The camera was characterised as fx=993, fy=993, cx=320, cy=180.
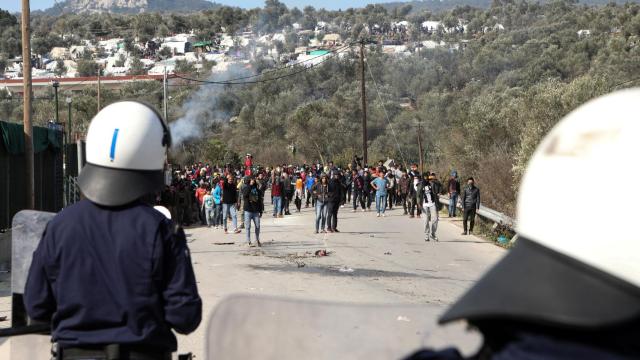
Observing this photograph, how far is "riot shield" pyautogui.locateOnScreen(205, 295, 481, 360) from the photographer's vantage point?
1.96 m

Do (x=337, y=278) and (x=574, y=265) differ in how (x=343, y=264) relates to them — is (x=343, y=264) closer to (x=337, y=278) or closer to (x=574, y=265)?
(x=337, y=278)

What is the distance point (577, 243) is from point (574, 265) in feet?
0.15

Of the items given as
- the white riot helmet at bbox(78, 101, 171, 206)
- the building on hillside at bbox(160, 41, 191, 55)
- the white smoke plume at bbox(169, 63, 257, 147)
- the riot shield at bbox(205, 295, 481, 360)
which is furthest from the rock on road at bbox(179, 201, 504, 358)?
the building on hillside at bbox(160, 41, 191, 55)

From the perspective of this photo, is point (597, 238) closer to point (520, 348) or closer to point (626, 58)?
point (520, 348)

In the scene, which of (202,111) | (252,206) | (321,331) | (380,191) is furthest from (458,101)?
(321,331)

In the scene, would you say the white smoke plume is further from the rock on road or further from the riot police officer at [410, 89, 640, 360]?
the riot police officer at [410, 89, 640, 360]

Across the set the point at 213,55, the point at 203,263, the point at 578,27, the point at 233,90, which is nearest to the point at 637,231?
the point at 203,263

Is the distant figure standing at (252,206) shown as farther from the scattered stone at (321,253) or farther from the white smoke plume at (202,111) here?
the white smoke plume at (202,111)

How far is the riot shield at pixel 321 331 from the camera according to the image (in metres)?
1.96

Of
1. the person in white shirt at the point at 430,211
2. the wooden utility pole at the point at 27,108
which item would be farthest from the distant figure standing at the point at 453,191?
the wooden utility pole at the point at 27,108

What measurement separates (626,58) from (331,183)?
4178 centimetres

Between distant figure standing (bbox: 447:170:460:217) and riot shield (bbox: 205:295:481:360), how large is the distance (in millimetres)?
27124

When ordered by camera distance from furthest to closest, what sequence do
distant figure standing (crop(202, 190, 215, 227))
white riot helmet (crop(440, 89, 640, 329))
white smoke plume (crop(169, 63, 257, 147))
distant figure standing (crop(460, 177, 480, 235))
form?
white smoke plume (crop(169, 63, 257, 147))
distant figure standing (crop(202, 190, 215, 227))
distant figure standing (crop(460, 177, 480, 235))
white riot helmet (crop(440, 89, 640, 329))

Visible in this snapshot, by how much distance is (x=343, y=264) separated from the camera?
1711 centimetres
